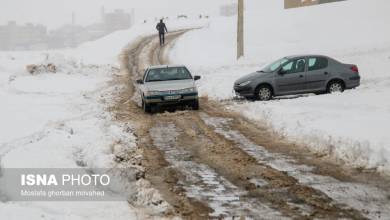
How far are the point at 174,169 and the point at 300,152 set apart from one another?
277cm

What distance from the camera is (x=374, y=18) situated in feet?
120

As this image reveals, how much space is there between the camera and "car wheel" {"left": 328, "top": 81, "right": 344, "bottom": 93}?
18.0 m

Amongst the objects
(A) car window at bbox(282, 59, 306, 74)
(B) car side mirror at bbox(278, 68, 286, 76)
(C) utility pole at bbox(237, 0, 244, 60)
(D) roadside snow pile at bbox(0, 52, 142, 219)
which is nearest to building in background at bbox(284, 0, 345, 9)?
(C) utility pole at bbox(237, 0, 244, 60)

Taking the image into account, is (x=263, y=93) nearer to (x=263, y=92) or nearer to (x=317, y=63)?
(x=263, y=92)

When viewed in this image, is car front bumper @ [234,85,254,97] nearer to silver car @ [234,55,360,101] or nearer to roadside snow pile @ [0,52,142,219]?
silver car @ [234,55,360,101]

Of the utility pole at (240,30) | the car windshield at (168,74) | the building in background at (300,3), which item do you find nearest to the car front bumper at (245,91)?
the car windshield at (168,74)

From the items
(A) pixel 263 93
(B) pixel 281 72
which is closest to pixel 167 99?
(A) pixel 263 93

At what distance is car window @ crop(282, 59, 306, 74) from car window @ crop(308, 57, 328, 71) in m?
0.25

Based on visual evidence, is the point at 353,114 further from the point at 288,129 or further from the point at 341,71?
the point at 341,71

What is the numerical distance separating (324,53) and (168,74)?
1575 cm

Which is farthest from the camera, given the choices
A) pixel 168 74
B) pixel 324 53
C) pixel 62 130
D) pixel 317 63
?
pixel 324 53

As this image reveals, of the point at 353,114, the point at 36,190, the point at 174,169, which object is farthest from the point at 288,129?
the point at 36,190

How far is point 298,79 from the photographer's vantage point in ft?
58.2

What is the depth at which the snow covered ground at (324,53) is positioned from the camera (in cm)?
1045
